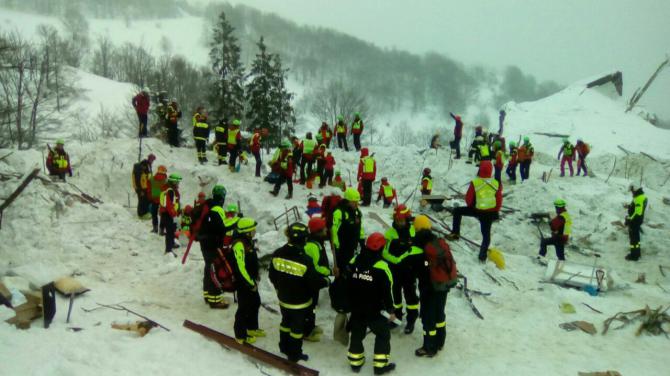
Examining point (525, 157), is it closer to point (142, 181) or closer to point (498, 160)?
point (498, 160)

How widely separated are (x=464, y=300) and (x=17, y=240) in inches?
344

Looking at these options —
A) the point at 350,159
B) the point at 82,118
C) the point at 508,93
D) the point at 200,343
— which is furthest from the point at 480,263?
the point at 508,93

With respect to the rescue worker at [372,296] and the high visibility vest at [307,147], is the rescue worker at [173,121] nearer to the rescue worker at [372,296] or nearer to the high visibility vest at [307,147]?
the high visibility vest at [307,147]

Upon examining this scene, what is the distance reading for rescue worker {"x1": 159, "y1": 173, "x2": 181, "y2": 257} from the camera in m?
9.66

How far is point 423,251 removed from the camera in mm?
6199

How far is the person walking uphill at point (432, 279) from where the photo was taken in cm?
603

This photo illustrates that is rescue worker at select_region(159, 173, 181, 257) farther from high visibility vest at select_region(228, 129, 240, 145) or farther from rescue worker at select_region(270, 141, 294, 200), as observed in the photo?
high visibility vest at select_region(228, 129, 240, 145)

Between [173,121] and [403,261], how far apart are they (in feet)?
40.3

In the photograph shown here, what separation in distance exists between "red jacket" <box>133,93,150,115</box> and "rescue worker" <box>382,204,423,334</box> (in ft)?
36.7

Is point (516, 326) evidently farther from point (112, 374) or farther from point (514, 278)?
point (112, 374)

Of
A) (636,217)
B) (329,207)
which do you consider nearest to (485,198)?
(329,207)

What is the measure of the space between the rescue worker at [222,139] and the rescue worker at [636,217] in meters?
12.8

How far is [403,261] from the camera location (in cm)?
630

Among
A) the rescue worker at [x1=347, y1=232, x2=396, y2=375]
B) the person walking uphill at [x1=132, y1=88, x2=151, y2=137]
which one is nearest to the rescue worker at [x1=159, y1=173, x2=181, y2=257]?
the rescue worker at [x1=347, y1=232, x2=396, y2=375]
